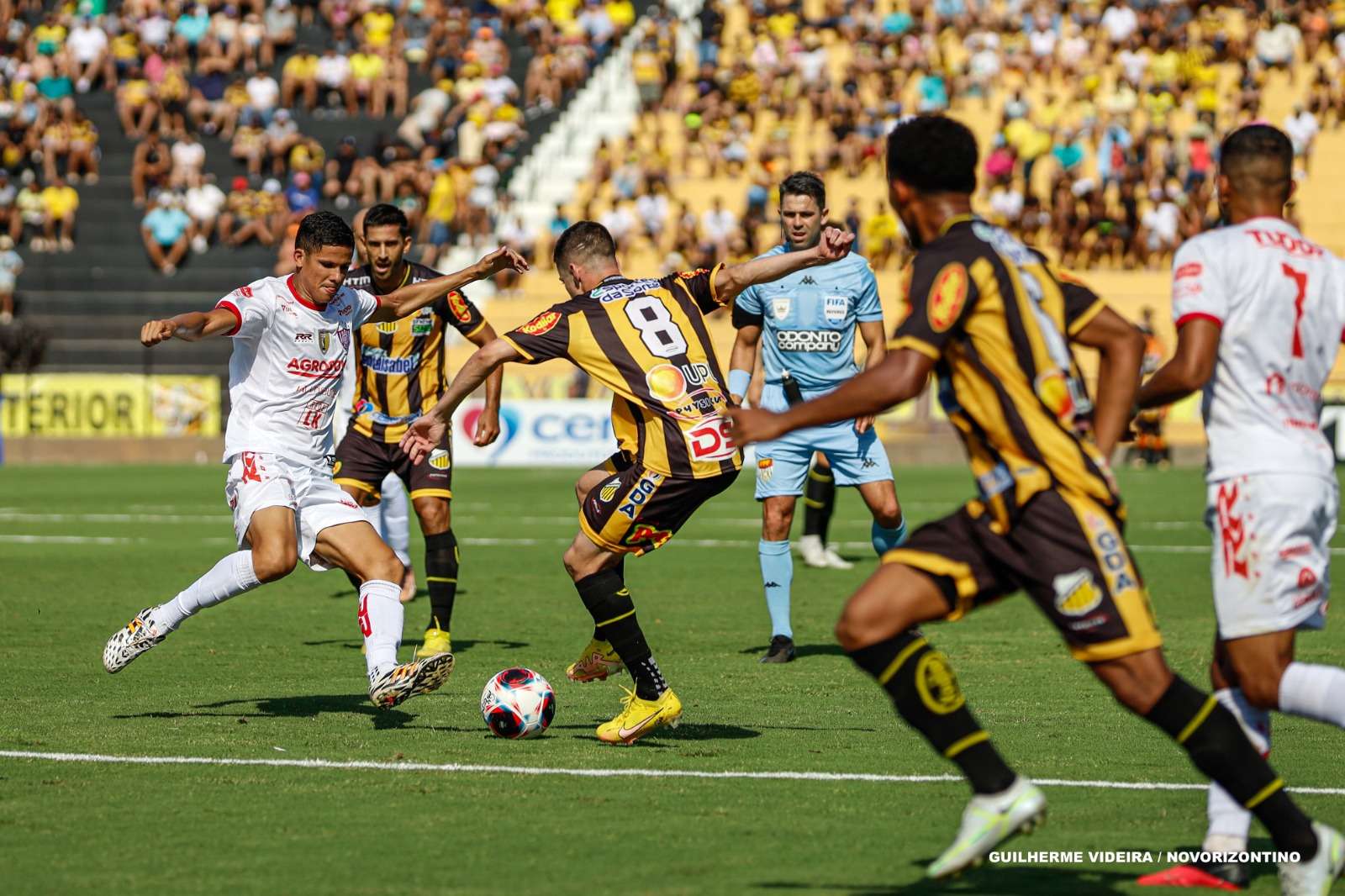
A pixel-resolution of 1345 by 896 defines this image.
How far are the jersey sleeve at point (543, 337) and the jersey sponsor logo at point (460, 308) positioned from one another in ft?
10.9

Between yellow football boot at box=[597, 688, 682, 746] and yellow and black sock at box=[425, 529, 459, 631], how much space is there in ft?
10.5

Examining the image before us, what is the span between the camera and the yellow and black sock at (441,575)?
1130cm

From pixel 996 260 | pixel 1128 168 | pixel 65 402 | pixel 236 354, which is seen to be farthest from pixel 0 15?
pixel 996 260

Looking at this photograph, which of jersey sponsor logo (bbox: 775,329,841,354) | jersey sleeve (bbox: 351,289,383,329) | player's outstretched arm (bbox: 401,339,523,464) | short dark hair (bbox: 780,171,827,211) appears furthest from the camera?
jersey sponsor logo (bbox: 775,329,841,354)

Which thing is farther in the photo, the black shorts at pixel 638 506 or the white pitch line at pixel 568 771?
the black shorts at pixel 638 506

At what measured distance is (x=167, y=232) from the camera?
37.7 m

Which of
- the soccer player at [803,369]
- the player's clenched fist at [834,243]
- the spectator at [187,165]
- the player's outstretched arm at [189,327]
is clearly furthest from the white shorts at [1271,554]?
the spectator at [187,165]

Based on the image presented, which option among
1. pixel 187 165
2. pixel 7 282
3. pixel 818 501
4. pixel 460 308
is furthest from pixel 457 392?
pixel 187 165

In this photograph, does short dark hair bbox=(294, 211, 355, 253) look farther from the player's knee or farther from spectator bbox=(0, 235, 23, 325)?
spectator bbox=(0, 235, 23, 325)

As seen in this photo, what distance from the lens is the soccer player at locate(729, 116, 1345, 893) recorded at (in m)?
5.34

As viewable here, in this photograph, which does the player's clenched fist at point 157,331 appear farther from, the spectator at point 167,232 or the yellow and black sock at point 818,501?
the spectator at point 167,232

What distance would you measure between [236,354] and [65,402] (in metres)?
25.7

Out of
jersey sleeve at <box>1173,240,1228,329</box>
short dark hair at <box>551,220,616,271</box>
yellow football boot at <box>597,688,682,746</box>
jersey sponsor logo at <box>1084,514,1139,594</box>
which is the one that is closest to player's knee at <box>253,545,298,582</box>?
yellow football boot at <box>597,688,682,746</box>

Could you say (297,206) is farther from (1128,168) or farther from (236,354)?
(236,354)
